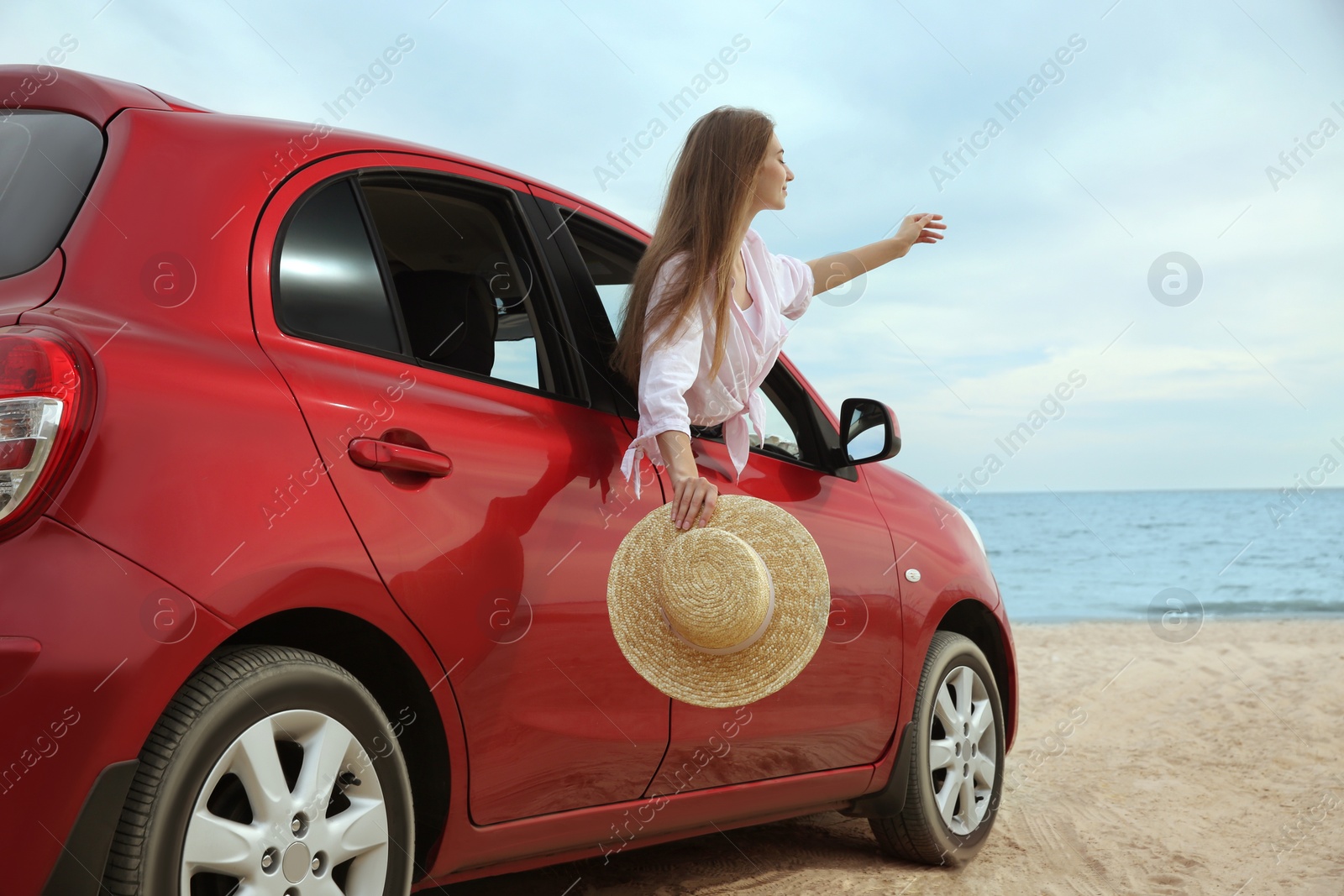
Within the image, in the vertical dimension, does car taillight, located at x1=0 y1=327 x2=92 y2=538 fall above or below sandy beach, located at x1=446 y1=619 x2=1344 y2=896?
above

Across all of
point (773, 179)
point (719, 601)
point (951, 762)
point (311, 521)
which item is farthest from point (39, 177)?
point (951, 762)

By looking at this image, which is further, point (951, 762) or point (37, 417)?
point (951, 762)

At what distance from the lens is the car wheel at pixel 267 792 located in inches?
66.4

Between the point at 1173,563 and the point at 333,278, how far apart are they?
3108 centimetres

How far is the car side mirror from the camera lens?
3.58m

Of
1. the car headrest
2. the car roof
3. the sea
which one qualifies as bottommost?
the sea

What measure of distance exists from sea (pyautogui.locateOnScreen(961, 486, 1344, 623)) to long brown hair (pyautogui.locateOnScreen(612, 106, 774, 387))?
2.14m

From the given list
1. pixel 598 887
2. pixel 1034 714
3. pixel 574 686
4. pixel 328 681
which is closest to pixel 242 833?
pixel 328 681

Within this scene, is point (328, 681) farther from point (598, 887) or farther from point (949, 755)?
point (949, 755)

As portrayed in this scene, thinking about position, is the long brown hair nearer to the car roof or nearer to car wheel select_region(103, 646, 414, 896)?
the car roof

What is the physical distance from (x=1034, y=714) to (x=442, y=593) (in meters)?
5.93

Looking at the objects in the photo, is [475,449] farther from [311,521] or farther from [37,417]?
[37,417]

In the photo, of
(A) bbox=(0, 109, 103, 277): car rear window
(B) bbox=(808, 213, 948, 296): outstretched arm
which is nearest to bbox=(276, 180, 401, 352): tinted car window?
(A) bbox=(0, 109, 103, 277): car rear window

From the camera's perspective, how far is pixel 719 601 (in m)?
2.57
